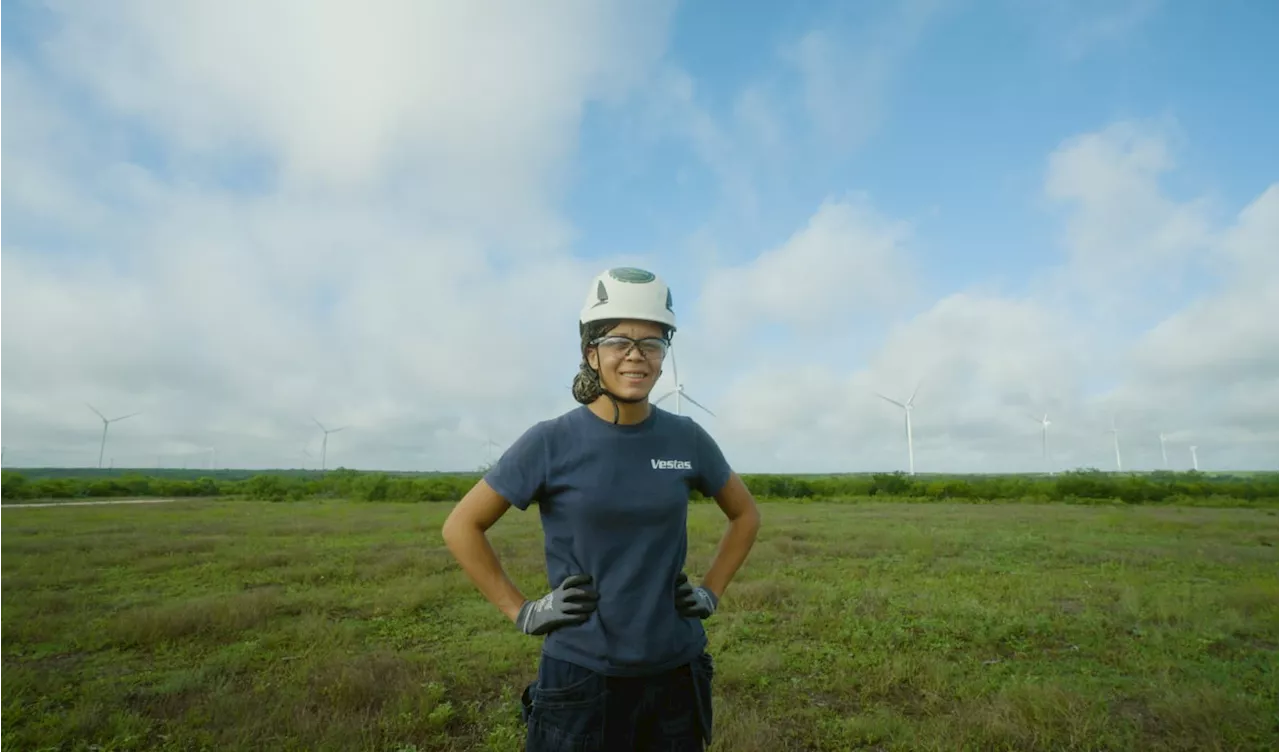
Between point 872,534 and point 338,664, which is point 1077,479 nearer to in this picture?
point 872,534

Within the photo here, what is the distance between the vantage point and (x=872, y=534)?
62.7 ft

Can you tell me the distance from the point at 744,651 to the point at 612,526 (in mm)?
6122

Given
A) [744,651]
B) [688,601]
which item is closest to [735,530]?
[688,601]

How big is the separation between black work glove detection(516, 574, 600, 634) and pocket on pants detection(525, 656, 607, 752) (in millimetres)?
145

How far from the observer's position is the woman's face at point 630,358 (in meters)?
2.43

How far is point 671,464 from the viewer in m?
2.42

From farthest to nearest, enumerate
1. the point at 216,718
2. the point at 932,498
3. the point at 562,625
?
the point at 932,498 < the point at 216,718 < the point at 562,625

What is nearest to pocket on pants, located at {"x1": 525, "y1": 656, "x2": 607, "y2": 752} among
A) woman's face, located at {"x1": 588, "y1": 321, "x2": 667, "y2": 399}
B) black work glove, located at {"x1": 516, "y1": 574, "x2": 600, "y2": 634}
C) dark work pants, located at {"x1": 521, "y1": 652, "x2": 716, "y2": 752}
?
dark work pants, located at {"x1": 521, "y1": 652, "x2": 716, "y2": 752}

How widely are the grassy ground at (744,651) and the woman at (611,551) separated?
3248 mm

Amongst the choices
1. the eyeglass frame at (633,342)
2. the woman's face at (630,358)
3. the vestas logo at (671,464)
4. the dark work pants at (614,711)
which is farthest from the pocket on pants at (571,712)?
the eyeglass frame at (633,342)

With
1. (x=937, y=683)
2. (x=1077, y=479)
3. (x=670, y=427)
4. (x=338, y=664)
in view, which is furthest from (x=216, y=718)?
(x=1077, y=479)

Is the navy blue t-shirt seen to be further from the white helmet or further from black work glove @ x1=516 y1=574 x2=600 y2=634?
the white helmet

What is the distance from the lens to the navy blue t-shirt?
2.24 m

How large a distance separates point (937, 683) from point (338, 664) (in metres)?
6.13
